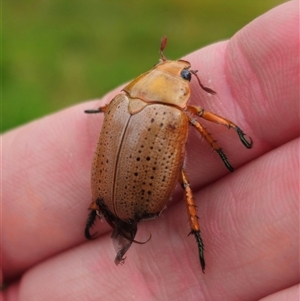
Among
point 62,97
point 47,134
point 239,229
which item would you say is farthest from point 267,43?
point 62,97

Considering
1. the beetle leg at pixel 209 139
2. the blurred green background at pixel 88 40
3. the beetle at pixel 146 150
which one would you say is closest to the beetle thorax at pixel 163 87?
the beetle at pixel 146 150

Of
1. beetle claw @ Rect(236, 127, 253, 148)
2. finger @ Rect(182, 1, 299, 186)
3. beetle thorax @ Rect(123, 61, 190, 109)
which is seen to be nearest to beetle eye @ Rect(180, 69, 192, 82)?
beetle thorax @ Rect(123, 61, 190, 109)

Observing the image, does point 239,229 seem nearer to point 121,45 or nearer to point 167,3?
point 121,45

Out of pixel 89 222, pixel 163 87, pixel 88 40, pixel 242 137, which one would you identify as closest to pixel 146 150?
pixel 163 87

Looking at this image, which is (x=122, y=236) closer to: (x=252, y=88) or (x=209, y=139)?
(x=209, y=139)

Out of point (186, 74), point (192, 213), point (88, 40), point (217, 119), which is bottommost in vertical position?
point (192, 213)

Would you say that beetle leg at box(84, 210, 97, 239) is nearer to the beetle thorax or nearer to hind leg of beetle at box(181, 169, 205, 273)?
hind leg of beetle at box(181, 169, 205, 273)

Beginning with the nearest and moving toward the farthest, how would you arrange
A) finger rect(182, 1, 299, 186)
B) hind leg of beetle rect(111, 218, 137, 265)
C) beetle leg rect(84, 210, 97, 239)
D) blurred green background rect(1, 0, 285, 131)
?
1. finger rect(182, 1, 299, 186)
2. hind leg of beetle rect(111, 218, 137, 265)
3. beetle leg rect(84, 210, 97, 239)
4. blurred green background rect(1, 0, 285, 131)
